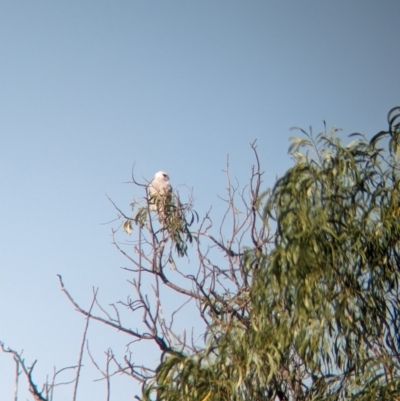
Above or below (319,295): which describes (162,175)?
above

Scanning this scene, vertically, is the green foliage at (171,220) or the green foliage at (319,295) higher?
the green foliage at (171,220)

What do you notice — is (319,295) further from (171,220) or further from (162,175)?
(162,175)

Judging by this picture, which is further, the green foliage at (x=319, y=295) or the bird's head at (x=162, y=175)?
the bird's head at (x=162, y=175)

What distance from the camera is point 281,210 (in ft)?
12.4

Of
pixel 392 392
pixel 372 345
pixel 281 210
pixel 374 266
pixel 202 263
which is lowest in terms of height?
pixel 392 392

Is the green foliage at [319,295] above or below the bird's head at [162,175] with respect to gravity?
below

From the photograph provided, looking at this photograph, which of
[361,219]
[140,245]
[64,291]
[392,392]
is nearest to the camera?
[392,392]

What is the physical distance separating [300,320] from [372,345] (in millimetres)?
362

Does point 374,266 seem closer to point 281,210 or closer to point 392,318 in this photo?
point 392,318

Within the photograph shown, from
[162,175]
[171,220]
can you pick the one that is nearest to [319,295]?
[171,220]

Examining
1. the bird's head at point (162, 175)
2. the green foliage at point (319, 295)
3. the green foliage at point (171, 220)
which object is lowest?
the green foliage at point (319, 295)

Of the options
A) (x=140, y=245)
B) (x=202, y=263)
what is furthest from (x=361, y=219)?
(x=140, y=245)

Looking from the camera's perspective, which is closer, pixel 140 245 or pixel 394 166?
pixel 394 166

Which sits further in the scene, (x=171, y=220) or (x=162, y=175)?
(x=162, y=175)
